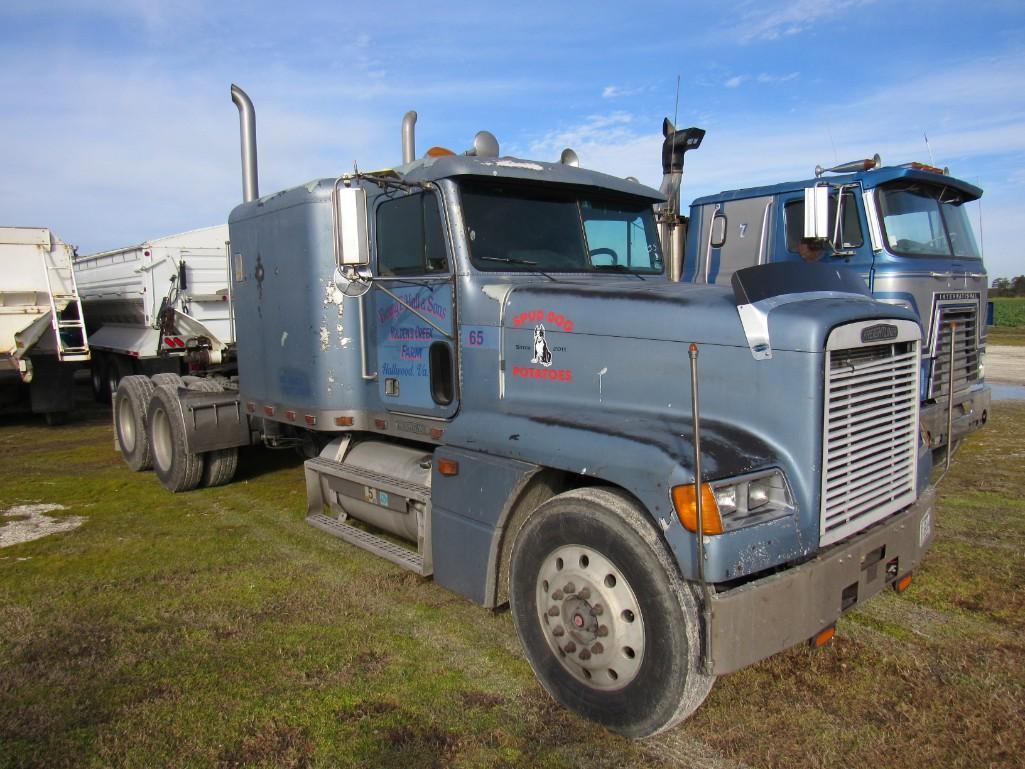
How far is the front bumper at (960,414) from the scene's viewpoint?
6.55m

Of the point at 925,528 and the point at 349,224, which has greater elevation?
the point at 349,224

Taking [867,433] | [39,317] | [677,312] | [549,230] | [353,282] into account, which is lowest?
[867,433]

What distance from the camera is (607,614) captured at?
3281 mm

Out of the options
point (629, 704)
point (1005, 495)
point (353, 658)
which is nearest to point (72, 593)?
point (353, 658)

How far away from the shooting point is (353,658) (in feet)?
13.5

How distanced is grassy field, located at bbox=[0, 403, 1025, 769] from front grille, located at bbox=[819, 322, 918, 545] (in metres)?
0.89

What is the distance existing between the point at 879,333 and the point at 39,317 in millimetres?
11351

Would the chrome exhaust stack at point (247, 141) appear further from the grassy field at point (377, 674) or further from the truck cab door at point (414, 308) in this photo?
the grassy field at point (377, 674)

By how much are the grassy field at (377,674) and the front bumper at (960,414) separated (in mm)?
817

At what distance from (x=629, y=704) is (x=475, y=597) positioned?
110 centimetres

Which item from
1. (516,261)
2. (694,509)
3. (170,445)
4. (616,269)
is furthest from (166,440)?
(694,509)

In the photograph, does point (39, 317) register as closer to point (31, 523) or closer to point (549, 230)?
point (31, 523)

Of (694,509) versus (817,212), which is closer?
(694,509)

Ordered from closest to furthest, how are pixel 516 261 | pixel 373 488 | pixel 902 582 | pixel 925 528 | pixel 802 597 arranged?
1. pixel 802 597
2. pixel 902 582
3. pixel 925 528
4. pixel 516 261
5. pixel 373 488
